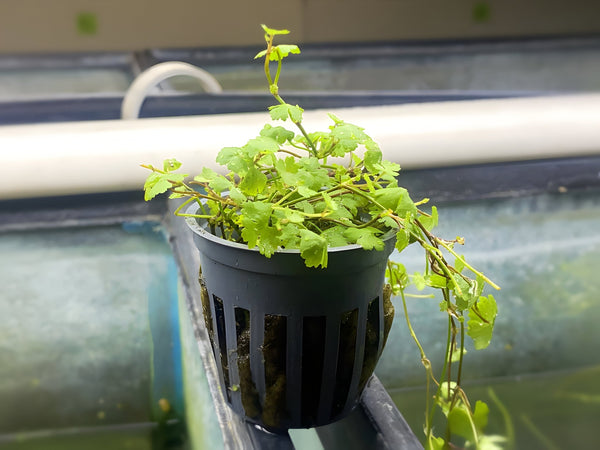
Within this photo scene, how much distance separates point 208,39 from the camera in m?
4.70

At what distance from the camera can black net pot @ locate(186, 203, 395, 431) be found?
21.2 inches

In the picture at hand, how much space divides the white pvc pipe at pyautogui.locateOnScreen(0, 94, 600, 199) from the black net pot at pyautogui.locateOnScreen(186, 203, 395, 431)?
456 millimetres

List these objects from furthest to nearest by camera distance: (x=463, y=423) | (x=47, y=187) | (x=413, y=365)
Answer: (x=413, y=365)
(x=47, y=187)
(x=463, y=423)

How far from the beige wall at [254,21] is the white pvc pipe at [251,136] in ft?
12.3

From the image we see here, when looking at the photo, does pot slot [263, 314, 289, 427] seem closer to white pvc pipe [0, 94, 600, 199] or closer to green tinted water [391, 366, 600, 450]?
green tinted water [391, 366, 600, 450]

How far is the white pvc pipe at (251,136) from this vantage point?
3.22 ft

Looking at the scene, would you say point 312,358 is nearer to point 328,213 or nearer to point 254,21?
point 328,213

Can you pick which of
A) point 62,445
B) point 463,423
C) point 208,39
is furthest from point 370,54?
point 463,423

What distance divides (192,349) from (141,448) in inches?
16.2

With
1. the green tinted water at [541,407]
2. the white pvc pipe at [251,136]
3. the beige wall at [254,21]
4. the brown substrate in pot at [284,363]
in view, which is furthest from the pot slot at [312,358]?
Result: the beige wall at [254,21]

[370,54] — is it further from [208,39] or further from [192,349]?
[192,349]

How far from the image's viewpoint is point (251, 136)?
105 cm

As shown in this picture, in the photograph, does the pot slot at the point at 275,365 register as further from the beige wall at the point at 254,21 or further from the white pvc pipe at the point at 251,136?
the beige wall at the point at 254,21

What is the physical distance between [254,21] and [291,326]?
178 inches
